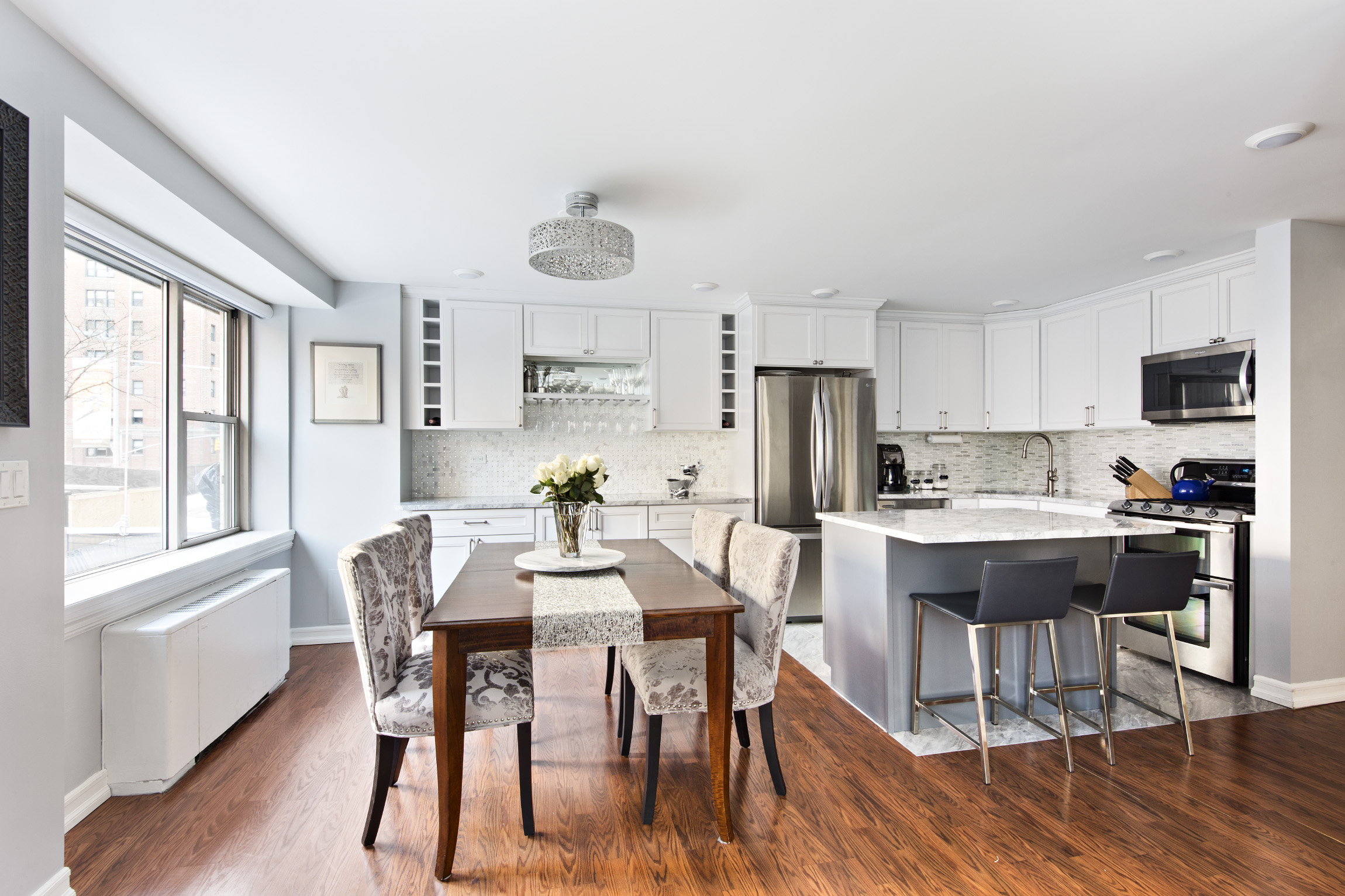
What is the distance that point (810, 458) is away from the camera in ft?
15.1

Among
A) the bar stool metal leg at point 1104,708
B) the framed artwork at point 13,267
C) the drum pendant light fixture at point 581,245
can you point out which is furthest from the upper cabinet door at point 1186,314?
the framed artwork at point 13,267

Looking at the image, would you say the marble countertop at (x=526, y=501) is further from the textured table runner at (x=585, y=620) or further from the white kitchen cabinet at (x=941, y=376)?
the textured table runner at (x=585, y=620)

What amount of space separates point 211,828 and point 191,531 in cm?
177

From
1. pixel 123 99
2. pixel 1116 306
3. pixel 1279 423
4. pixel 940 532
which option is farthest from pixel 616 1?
pixel 1116 306

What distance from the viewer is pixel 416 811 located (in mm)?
2195

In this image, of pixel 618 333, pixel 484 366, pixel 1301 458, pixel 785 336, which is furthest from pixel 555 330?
pixel 1301 458

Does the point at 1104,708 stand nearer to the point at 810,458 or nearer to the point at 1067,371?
the point at 810,458

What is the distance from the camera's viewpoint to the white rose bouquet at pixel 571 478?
7.92 ft

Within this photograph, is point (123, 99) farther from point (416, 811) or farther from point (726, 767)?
point (726, 767)

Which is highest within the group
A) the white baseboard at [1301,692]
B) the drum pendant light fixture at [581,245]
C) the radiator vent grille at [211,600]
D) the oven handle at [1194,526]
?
the drum pendant light fixture at [581,245]

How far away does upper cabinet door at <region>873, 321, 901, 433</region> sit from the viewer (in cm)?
511

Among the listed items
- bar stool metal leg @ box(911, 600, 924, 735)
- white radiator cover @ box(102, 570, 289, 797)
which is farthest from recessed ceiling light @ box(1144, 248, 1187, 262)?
white radiator cover @ box(102, 570, 289, 797)

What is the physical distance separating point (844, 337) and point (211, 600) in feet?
13.5

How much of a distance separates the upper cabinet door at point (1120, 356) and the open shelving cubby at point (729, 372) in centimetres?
253
